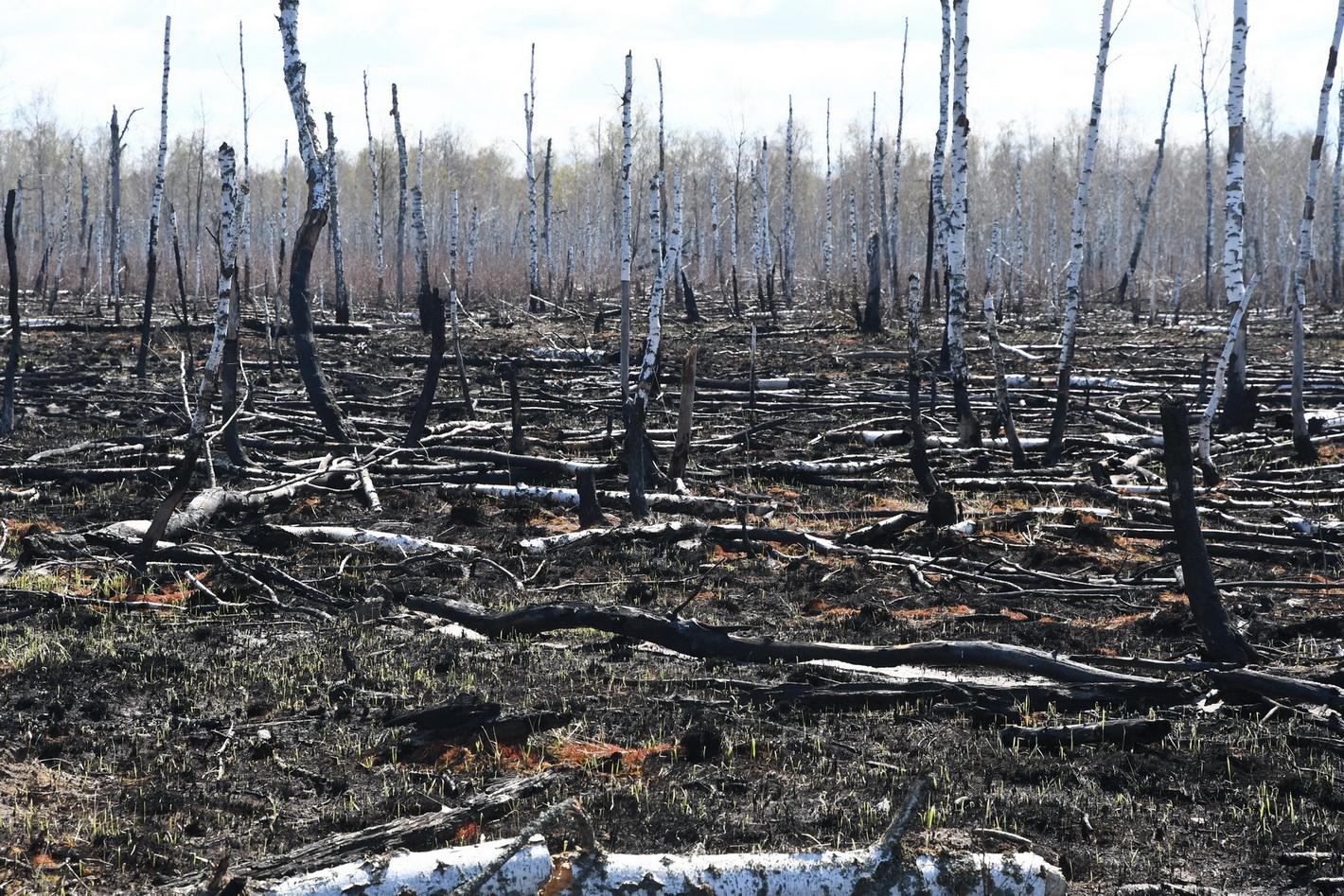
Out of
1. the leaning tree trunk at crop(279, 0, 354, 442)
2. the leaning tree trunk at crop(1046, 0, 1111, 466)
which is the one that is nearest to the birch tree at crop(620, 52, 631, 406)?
the leaning tree trunk at crop(279, 0, 354, 442)

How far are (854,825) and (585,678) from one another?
79.1 inches

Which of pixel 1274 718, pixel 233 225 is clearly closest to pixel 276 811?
pixel 1274 718

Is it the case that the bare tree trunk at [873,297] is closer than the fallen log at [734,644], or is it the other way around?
the fallen log at [734,644]

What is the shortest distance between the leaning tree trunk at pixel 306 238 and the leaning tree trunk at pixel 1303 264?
9.05 metres

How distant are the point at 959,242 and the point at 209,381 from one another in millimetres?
8921

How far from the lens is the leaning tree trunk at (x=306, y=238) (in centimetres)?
1279

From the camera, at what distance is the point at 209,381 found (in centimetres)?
859

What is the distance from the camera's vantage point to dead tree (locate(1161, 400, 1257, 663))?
5902mm

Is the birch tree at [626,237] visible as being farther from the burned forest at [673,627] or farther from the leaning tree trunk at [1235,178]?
the leaning tree trunk at [1235,178]

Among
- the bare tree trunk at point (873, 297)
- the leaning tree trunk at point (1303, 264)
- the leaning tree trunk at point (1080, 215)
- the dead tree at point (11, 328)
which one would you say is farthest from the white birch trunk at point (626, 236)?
the bare tree trunk at point (873, 297)

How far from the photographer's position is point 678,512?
994cm

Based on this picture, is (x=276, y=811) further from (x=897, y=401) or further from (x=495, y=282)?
(x=495, y=282)

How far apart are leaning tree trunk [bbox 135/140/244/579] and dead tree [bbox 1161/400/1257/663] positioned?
5.66 meters

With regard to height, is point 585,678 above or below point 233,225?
below
